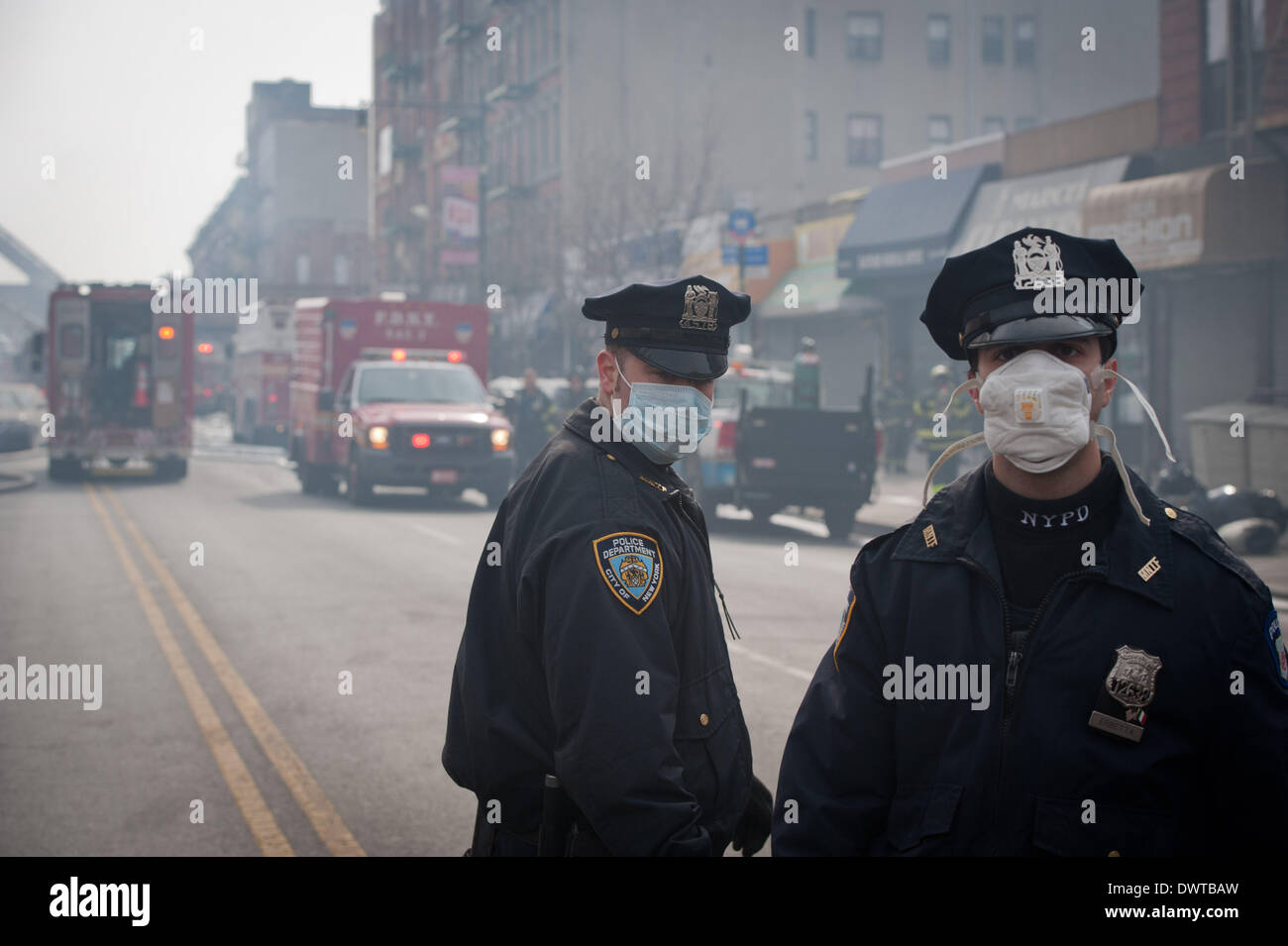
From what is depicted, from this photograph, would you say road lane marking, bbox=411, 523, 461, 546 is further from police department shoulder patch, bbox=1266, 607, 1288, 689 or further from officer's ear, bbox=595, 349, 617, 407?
police department shoulder patch, bbox=1266, 607, 1288, 689

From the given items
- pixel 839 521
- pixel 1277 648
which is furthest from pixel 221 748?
pixel 839 521

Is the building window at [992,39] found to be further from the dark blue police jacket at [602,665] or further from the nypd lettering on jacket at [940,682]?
the nypd lettering on jacket at [940,682]

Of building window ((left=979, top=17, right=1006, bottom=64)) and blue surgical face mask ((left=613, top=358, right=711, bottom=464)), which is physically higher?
building window ((left=979, top=17, right=1006, bottom=64))

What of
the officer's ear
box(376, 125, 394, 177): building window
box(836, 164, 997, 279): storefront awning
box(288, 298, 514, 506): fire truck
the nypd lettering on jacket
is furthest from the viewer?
box(376, 125, 394, 177): building window

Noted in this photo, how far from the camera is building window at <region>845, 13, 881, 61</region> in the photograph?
48.9m

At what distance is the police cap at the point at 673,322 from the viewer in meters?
3.21

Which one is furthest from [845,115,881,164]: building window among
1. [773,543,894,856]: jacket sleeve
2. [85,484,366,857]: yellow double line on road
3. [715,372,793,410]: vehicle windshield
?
[773,543,894,856]: jacket sleeve

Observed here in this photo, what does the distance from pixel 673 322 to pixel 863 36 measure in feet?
159

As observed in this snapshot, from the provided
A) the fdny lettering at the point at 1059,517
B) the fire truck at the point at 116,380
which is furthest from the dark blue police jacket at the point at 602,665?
the fire truck at the point at 116,380

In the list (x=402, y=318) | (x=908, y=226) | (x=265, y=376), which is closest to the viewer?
(x=402, y=318)

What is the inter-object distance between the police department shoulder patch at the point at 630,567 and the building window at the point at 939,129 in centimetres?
4876

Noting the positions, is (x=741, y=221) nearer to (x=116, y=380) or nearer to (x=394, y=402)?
(x=394, y=402)

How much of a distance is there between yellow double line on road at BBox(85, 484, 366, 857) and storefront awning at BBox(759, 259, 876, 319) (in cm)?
2379

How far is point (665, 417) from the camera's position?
325cm
